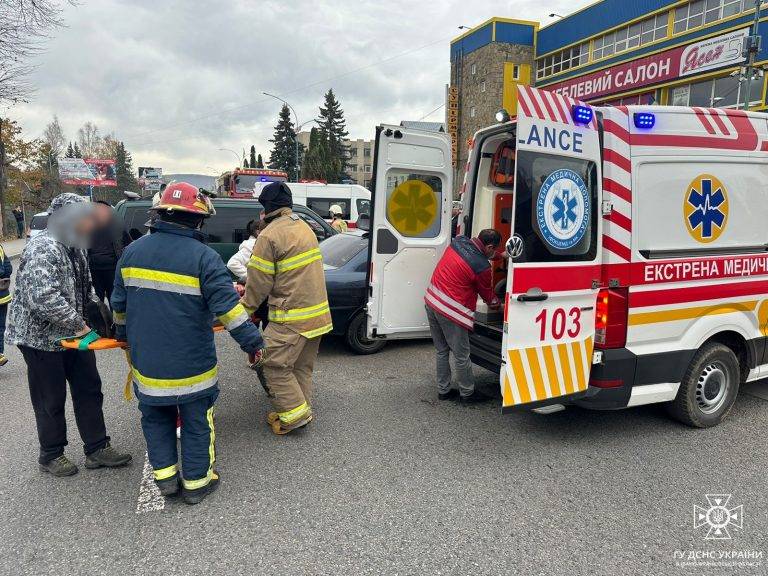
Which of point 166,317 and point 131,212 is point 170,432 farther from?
point 131,212

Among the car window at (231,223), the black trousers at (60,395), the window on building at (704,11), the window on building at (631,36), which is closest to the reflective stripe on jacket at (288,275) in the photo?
the black trousers at (60,395)

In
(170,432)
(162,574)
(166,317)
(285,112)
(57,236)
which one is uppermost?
(285,112)

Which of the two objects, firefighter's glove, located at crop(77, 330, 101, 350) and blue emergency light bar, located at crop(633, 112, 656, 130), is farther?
blue emergency light bar, located at crop(633, 112, 656, 130)

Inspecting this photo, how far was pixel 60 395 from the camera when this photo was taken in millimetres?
3342

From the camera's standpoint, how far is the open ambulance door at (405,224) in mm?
4980

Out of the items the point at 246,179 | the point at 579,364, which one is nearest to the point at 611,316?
the point at 579,364

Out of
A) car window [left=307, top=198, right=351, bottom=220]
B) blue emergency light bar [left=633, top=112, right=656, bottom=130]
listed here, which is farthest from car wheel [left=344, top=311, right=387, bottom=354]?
car window [left=307, top=198, right=351, bottom=220]

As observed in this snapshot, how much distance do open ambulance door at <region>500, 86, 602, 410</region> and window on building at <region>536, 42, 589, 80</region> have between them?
116 ft

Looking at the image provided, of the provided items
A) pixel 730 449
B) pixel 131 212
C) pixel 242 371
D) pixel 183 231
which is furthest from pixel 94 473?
pixel 131 212

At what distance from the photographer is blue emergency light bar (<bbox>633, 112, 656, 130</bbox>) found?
3.60 meters

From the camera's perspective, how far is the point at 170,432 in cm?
312

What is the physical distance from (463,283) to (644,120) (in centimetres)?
179

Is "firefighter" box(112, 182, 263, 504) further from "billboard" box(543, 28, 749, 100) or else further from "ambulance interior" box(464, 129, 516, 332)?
"billboard" box(543, 28, 749, 100)

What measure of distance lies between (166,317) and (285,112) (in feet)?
218
